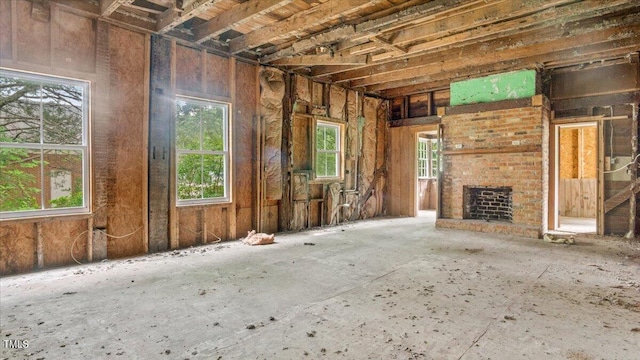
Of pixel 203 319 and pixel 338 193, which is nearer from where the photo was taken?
pixel 203 319

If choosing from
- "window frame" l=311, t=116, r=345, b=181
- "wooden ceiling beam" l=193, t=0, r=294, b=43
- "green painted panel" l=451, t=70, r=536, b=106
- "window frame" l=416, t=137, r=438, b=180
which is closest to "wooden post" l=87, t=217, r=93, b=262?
"wooden ceiling beam" l=193, t=0, r=294, b=43

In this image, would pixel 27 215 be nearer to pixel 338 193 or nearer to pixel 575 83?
pixel 338 193

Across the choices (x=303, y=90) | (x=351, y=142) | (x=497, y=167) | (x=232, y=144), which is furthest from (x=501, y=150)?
(x=232, y=144)

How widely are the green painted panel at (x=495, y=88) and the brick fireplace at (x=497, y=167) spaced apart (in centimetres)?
16

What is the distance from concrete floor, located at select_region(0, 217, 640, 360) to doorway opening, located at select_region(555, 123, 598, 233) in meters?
4.86

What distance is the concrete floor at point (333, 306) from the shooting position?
2.04 m

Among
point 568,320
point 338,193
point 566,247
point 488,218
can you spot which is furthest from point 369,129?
point 568,320

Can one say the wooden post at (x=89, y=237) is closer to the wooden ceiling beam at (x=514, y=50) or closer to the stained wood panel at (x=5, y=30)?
the stained wood panel at (x=5, y=30)

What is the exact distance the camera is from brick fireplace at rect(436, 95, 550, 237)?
226 inches

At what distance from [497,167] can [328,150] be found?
3.32 m

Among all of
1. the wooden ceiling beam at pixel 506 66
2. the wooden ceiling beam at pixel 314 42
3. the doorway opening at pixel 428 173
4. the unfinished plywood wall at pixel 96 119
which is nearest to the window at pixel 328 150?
the wooden ceiling beam at pixel 506 66

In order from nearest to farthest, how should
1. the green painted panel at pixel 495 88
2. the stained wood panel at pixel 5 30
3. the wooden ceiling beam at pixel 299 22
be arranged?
the stained wood panel at pixel 5 30, the wooden ceiling beam at pixel 299 22, the green painted panel at pixel 495 88

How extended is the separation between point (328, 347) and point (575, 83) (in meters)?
6.70

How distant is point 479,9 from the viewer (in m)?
3.97
